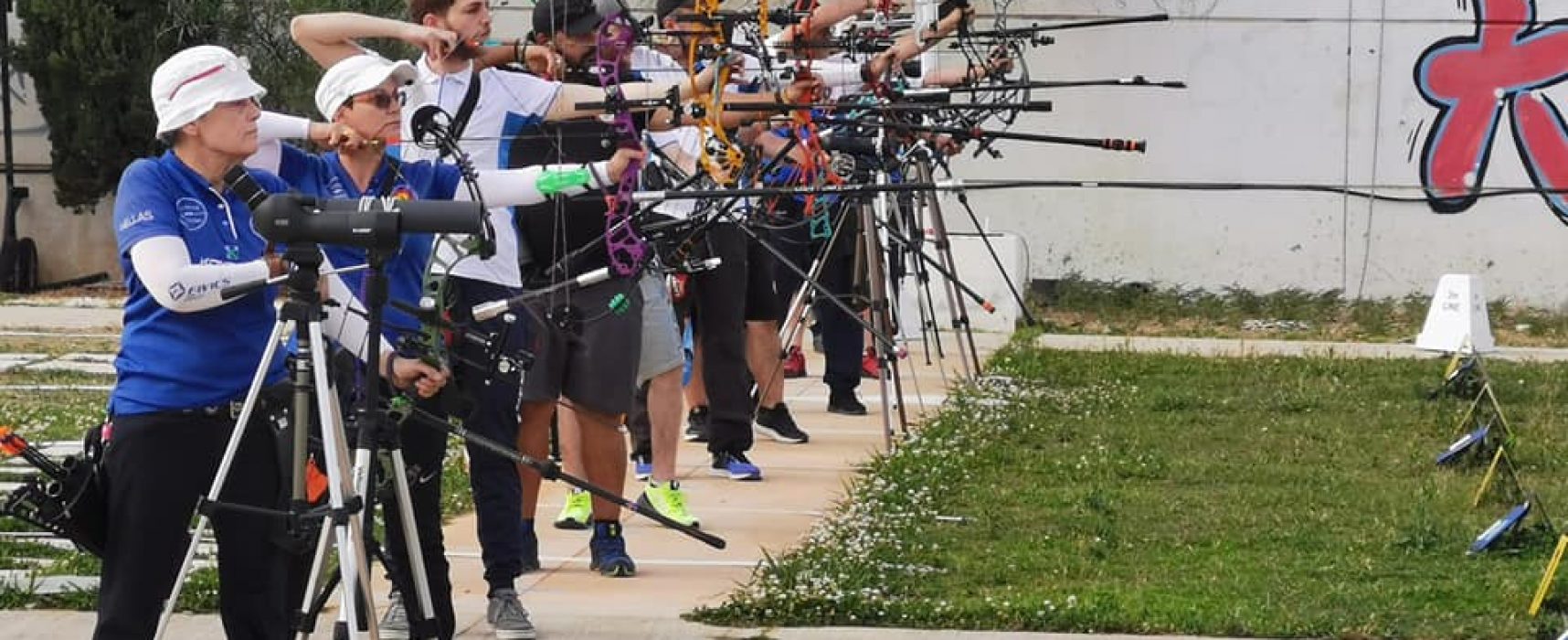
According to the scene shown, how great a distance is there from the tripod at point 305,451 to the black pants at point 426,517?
0.69 metres

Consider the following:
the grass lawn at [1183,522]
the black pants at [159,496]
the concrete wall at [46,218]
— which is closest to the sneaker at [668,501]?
the grass lawn at [1183,522]

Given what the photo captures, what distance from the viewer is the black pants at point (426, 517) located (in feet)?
21.5

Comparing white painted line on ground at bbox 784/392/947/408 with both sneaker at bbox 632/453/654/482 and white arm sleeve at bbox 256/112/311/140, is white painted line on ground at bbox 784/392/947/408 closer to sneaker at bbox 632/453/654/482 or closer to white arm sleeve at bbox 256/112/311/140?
sneaker at bbox 632/453/654/482

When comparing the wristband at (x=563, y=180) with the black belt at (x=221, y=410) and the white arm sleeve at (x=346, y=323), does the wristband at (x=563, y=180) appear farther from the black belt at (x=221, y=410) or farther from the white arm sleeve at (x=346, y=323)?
the black belt at (x=221, y=410)

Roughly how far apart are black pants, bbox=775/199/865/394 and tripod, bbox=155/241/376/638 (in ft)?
22.2

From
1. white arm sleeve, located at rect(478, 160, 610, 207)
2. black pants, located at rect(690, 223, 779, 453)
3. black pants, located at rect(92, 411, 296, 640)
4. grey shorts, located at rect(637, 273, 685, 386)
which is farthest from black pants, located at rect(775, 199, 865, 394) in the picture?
black pants, located at rect(92, 411, 296, 640)

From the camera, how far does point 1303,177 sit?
18.5 metres

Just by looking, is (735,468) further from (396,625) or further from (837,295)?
(396,625)

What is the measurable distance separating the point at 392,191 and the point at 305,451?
103 centimetres

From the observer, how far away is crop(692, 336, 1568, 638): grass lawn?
7496 millimetres

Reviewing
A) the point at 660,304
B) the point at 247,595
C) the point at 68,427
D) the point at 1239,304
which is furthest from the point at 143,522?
the point at 1239,304

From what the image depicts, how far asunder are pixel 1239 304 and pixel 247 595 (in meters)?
13.5

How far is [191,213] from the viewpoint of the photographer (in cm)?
586

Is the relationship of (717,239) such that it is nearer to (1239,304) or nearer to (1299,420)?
Result: (1299,420)
